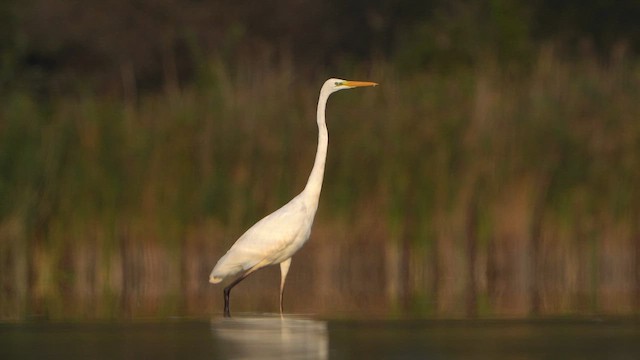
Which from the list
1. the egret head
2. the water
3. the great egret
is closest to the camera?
the water

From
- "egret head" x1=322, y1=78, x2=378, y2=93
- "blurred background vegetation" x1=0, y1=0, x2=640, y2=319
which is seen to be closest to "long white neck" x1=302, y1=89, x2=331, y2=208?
"egret head" x1=322, y1=78, x2=378, y2=93

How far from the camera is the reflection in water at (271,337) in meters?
7.23

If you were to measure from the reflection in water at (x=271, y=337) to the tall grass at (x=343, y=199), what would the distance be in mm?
1990

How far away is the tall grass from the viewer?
10.8 m

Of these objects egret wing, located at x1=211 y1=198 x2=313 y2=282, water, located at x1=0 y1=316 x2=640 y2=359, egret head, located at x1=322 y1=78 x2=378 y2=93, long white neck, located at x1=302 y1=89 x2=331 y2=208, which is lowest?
water, located at x1=0 y1=316 x2=640 y2=359

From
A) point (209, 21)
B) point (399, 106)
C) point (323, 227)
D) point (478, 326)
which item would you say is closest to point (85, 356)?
point (478, 326)

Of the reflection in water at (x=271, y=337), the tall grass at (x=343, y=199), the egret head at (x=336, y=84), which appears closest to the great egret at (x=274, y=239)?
the egret head at (x=336, y=84)

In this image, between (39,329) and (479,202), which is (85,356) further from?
(479,202)

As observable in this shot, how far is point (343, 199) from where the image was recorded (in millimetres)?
10977

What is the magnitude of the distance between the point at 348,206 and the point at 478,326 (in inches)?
115

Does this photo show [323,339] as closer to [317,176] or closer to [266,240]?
[266,240]

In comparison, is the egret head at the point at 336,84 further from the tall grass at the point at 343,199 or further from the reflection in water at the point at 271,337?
the reflection in water at the point at 271,337

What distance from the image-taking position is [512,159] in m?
11.1

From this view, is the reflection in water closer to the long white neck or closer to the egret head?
the long white neck
